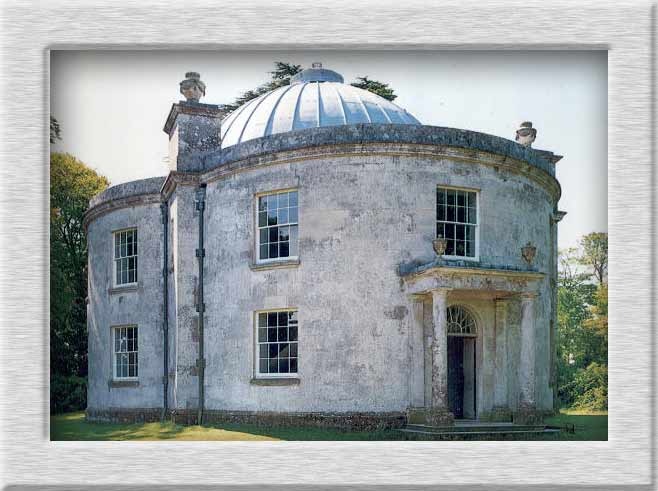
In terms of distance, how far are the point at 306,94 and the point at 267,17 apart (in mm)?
9219

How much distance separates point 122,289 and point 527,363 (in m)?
11.0

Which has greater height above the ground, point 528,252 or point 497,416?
point 528,252

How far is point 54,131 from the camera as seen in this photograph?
15188 mm

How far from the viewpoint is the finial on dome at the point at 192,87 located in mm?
16880

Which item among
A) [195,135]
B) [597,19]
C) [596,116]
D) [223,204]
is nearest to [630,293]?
[596,116]

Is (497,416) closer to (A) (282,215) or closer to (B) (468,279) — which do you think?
(B) (468,279)

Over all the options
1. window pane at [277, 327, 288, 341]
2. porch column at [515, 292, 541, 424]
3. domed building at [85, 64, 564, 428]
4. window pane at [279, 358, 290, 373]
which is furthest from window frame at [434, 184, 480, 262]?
window pane at [279, 358, 290, 373]

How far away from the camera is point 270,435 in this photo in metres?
17.0

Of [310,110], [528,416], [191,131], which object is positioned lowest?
[528,416]

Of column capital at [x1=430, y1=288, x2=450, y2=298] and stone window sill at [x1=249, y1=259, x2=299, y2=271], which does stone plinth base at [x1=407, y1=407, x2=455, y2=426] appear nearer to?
column capital at [x1=430, y1=288, x2=450, y2=298]

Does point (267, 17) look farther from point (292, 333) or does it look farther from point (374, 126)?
point (292, 333)

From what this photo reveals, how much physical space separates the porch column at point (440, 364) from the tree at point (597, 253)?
3.01 meters

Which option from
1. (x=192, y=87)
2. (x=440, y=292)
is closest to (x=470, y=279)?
(x=440, y=292)

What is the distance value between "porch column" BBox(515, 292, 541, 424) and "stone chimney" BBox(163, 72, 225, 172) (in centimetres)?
842
